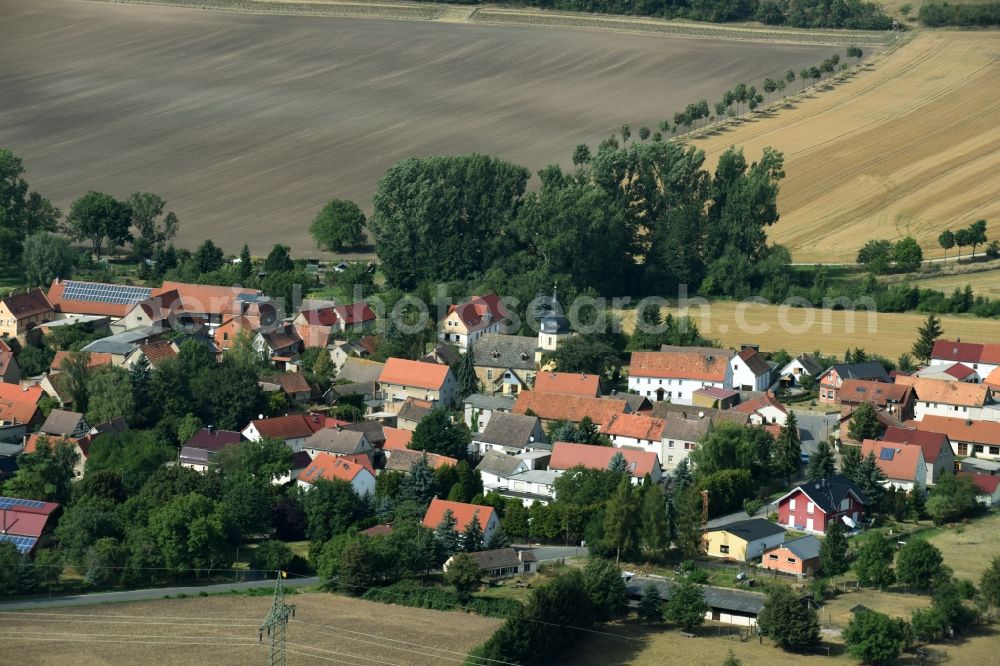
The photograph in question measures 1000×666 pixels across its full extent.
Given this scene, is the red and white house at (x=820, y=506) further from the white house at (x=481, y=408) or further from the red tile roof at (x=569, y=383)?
the white house at (x=481, y=408)

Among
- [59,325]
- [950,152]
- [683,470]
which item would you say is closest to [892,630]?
[683,470]

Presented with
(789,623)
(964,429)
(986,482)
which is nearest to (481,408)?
(964,429)

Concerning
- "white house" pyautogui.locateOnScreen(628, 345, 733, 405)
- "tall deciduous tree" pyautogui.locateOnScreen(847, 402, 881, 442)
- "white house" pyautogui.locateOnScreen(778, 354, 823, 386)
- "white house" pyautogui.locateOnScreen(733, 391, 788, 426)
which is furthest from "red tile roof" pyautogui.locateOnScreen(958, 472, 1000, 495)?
"white house" pyautogui.locateOnScreen(628, 345, 733, 405)

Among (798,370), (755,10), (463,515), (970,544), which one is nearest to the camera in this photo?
(970,544)

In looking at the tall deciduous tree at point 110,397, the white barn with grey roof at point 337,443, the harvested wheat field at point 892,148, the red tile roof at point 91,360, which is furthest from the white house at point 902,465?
the harvested wheat field at point 892,148

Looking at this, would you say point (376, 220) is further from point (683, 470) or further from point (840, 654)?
point (840, 654)

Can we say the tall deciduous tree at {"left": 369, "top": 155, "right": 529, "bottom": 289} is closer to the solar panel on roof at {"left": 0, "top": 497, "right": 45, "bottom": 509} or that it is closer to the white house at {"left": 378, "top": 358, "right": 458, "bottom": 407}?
the white house at {"left": 378, "top": 358, "right": 458, "bottom": 407}

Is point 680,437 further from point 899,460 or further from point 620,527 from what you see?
point 620,527
